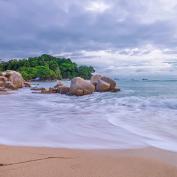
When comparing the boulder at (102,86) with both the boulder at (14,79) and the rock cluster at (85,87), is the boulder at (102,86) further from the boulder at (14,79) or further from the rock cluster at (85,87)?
the boulder at (14,79)

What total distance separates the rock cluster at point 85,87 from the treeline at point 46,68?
43314mm

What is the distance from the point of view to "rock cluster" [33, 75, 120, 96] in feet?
60.5

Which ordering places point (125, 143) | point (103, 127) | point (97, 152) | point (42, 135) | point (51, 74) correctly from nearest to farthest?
point (97, 152)
point (125, 143)
point (42, 135)
point (103, 127)
point (51, 74)

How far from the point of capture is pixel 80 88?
730 inches

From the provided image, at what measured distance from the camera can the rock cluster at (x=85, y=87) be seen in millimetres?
18453

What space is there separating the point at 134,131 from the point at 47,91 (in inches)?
604

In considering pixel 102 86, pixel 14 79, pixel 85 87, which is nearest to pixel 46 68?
pixel 14 79

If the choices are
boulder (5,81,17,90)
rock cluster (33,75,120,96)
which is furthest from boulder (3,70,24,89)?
rock cluster (33,75,120,96)

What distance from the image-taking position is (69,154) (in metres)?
→ 3.96

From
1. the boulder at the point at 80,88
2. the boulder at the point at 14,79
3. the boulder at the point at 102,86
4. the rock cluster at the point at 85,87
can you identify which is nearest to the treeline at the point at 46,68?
the boulder at the point at 14,79

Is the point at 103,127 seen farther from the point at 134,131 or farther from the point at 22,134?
the point at 22,134

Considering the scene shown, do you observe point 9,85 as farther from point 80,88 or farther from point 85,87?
point 80,88

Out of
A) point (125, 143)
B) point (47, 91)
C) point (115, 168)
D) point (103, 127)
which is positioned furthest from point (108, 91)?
point (115, 168)

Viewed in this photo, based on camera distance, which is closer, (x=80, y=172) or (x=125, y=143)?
(x=80, y=172)
